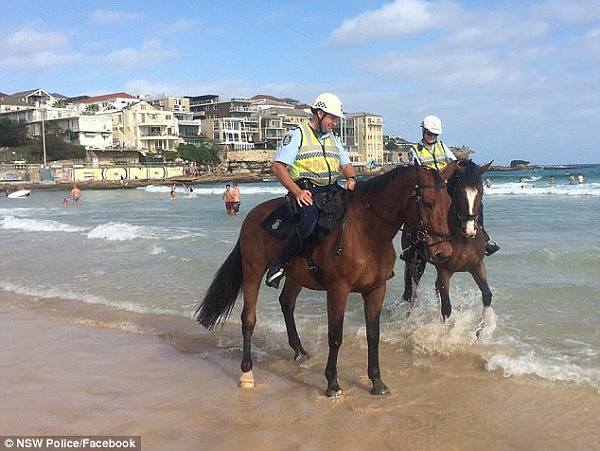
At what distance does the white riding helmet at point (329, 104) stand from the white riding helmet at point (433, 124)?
1.91 metres

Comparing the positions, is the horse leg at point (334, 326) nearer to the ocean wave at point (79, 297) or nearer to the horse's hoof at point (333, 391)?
the horse's hoof at point (333, 391)

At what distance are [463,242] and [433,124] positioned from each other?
1477 mm

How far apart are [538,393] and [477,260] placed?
184 centimetres

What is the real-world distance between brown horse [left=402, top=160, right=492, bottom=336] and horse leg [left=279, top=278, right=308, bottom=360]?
52.7 inches

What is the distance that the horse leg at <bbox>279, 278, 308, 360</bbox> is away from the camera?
6.12 metres

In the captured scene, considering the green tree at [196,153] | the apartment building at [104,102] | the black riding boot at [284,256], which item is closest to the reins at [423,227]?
the black riding boot at [284,256]

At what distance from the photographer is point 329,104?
511cm

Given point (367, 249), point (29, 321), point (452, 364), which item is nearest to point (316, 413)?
point (367, 249)

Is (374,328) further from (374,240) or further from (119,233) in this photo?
(119,233)

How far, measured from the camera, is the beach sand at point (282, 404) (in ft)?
13.7

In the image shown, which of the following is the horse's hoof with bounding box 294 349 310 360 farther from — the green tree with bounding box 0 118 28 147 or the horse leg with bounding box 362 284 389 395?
the green tree with bounding box 0 118 28 147

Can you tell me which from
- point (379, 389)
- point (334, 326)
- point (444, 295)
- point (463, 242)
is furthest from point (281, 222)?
point (444, 295)

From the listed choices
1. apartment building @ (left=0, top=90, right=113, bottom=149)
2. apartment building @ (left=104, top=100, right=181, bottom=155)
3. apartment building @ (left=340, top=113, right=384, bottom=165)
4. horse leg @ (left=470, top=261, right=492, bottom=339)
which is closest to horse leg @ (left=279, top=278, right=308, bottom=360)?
horse leg @ (left=470, top=261, right=492, bottom=339)

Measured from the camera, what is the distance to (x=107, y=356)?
248 inches
